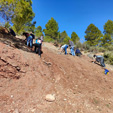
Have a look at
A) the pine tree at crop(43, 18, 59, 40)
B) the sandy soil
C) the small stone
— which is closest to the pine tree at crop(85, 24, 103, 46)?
the pine tree at crop(43, 18, 59, 40)

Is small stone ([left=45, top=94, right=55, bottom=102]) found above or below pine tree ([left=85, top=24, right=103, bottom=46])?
below

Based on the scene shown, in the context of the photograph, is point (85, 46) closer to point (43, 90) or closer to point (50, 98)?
point (43, 90)

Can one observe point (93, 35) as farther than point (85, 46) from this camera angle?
Yes

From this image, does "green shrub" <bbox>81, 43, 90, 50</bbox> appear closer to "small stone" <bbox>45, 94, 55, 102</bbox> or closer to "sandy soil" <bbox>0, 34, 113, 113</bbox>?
"sandy soil" <bbox>0, 34, 113, 113</bbox>

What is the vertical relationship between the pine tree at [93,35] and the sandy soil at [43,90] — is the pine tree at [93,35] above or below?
above

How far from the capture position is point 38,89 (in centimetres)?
258

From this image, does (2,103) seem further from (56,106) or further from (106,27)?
(106,27)

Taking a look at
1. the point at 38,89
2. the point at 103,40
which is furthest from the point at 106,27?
the point at 38,89

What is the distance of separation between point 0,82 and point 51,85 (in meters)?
1.59

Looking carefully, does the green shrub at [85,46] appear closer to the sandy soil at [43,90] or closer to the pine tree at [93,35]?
the pine tree at [93,35]

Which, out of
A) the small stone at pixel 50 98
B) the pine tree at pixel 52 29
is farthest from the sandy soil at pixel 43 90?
the pine tree at pixel 52 29

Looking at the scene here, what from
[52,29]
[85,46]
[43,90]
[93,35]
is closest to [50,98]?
[43,90]

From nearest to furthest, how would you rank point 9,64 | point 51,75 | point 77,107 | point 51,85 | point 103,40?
point 77,107 < point 9,64 < point 51,85 < point 51,75 < point 103,40

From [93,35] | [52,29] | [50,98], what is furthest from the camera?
[52,29]
